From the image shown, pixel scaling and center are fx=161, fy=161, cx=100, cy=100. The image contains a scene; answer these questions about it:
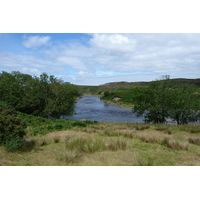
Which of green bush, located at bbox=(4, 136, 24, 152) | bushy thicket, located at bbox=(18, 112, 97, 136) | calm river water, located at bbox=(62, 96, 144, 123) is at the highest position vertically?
green bush, located at bbox=(4, 136, 24, 152)

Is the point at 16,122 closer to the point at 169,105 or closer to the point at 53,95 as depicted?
the point at 169,105

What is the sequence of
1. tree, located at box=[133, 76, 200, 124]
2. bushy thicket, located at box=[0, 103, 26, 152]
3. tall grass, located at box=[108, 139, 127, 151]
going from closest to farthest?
bushy thicket, located at box=[0, 103, 26, 152] < tall grass, located at box=[108, 139, 127, 151] < tree, located at box=[133, 76, 200, 124]

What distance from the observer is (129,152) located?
7.25 metres

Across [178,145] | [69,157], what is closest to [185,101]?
[178,145]

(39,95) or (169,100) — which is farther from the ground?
(39,95)

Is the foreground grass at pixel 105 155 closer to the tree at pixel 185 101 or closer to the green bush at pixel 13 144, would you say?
the green bush at pixel 13 144

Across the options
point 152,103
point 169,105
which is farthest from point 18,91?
point 169,105

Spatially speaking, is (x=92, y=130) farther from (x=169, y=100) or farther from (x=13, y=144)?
(x=169, y=100)

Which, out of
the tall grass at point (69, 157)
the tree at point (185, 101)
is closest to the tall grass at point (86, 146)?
the tall grass at point (69, 157)

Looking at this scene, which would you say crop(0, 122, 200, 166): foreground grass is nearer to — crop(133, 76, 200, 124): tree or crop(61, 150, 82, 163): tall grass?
crop(61, 150, 82, 163): tall grass

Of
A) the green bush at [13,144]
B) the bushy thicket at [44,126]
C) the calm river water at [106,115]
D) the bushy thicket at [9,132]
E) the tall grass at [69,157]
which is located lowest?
the calm river water at [106,115]

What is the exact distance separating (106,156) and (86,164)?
1.11 m

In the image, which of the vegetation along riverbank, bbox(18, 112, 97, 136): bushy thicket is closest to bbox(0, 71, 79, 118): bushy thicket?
the vegetation along riverbank

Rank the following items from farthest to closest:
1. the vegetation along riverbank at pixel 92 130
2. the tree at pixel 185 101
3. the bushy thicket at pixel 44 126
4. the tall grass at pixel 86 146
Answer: the tree at pixel 185 101 < the bushy thicket at pixel 44 126 < the tall grass at pixel 86 146 < the vegetation along riverbank at pixel 92 130
